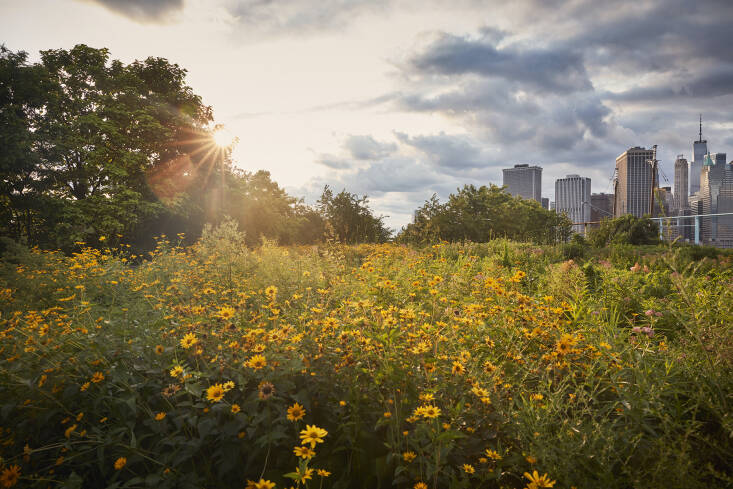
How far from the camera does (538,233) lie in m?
13.0

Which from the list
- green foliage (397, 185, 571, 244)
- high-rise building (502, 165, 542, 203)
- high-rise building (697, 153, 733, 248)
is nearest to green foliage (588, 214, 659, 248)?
high-rise building (697, 153, 733, 248)

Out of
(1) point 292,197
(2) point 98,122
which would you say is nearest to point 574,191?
(1) point 292,197

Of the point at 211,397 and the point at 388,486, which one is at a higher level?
the point at 211,397

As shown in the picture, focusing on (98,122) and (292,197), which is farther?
(292,197)

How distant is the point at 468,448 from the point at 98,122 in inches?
709

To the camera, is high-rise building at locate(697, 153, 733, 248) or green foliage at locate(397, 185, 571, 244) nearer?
high-rise building at locate(697, 153, 733, 248)

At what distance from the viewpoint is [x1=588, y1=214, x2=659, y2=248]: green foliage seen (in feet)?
42.9

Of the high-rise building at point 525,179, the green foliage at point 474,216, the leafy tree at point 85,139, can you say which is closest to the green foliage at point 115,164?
the leafy tree at point 85,139

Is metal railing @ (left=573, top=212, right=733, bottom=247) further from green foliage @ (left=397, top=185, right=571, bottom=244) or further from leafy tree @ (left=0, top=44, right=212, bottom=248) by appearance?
leafy tree @ (left=0, top=44, right=212, bottom=248)

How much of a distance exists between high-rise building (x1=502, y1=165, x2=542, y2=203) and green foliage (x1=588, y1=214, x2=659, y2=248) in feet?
564

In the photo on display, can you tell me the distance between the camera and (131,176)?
16.7 m

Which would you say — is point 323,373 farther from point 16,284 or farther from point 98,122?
point 98,122

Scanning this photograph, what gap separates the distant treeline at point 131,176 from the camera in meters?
12.3

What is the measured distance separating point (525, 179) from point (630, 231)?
182386 mm
